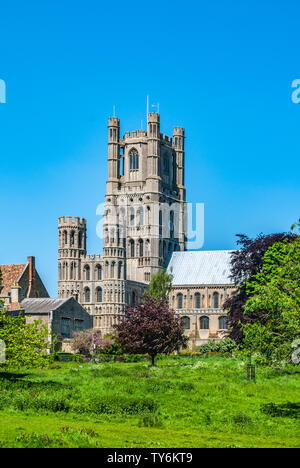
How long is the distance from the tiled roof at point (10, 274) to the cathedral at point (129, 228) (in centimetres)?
1828

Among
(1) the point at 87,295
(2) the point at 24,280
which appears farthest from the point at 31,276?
(1) the point at 87,295

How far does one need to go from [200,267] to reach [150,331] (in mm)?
61486

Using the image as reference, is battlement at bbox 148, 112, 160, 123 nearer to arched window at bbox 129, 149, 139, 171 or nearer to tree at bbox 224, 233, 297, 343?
arched window at bbox 129, 149, 139, 171

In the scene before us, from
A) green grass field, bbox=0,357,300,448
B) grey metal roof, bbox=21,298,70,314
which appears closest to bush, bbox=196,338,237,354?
grey metal roof, bbox=21,298,70,314

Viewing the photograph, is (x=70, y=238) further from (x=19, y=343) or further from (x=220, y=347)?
(x=19, y=343)

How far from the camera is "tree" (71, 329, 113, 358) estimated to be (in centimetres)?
8269

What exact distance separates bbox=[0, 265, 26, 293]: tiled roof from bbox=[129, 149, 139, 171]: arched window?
38171 millimetres

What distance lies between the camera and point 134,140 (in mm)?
128375

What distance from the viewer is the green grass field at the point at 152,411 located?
22953 millimetres

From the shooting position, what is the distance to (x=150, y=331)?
5834 cm

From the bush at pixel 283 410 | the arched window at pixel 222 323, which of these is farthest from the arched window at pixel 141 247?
the bush at pixel 283 410

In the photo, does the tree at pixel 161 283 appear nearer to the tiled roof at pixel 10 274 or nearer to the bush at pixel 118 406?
the tiled roof at pixel 10 274
